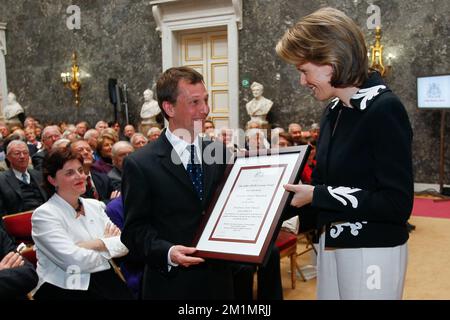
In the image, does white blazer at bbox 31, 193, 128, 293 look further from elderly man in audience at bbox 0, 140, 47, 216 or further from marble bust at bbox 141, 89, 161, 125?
marble bust at bbox 141, 89, 161, 125

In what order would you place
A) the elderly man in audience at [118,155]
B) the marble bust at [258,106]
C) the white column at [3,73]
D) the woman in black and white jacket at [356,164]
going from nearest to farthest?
the woman in black and white jacket at [356,164], the elderly man in audience at [118,155], the marble bust at [258,106], the white column at [3,73]

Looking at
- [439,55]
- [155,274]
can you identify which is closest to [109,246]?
[155,274]

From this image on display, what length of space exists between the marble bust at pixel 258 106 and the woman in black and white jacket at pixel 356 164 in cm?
954

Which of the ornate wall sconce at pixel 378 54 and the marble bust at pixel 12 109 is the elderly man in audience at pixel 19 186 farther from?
the marble bust at pixel 12 109

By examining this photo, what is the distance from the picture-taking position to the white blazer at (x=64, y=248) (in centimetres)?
295

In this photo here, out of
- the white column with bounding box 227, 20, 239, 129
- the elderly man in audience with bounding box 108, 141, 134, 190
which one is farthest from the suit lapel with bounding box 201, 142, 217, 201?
the white column with bounding box 227, 20, 239, 129

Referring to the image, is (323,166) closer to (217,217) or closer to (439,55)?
(217,217)

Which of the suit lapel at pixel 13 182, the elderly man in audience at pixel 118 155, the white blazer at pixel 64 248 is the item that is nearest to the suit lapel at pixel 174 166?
the white blazer at pixel 64 248

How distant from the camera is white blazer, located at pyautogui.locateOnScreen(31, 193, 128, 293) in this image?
2947mm

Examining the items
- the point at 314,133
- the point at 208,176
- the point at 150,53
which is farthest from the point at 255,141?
the point at 150,53

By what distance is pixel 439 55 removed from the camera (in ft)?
31.2

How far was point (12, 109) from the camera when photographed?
15.3 metres

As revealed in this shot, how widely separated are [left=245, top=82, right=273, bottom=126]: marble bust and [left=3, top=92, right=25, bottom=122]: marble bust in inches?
325

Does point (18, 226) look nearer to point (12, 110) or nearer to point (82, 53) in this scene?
point (82, 53)
